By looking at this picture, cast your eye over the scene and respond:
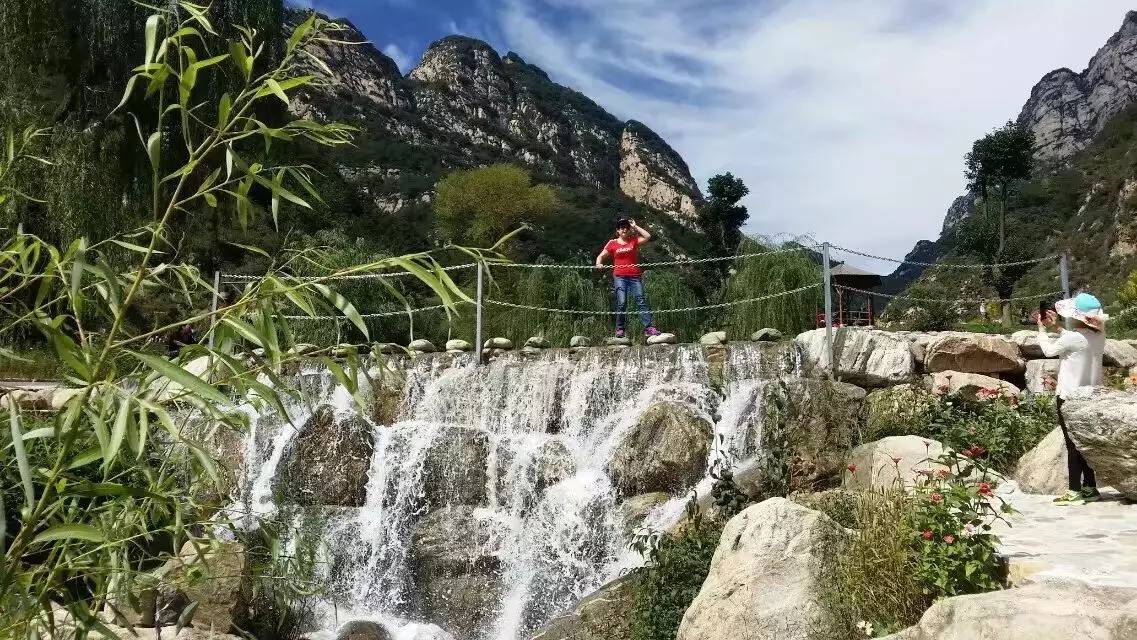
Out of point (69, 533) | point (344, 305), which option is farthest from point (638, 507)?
point (69, 533)

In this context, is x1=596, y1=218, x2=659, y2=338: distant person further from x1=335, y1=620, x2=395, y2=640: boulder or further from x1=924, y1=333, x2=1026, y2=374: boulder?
x1=335, y1=620, x2=395, y2=640: boulder

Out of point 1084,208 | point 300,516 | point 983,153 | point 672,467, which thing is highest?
point 983,153

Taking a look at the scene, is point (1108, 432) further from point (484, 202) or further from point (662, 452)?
point (484, 202)

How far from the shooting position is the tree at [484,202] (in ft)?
92.0

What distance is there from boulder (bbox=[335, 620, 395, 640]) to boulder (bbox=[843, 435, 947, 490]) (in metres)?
3.74

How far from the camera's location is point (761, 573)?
3.97 meters

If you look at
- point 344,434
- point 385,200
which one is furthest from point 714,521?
point 385,200

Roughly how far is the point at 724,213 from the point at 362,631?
1967 centimetres

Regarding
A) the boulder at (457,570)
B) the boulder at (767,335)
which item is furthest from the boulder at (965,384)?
the boulder at (457,570)

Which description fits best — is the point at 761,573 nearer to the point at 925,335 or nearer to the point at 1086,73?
the point at 925,335

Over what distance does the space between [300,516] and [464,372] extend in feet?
8.30

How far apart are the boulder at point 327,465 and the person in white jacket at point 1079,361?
600cm

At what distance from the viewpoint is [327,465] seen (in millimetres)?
8469

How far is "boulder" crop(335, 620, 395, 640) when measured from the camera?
258 inches
